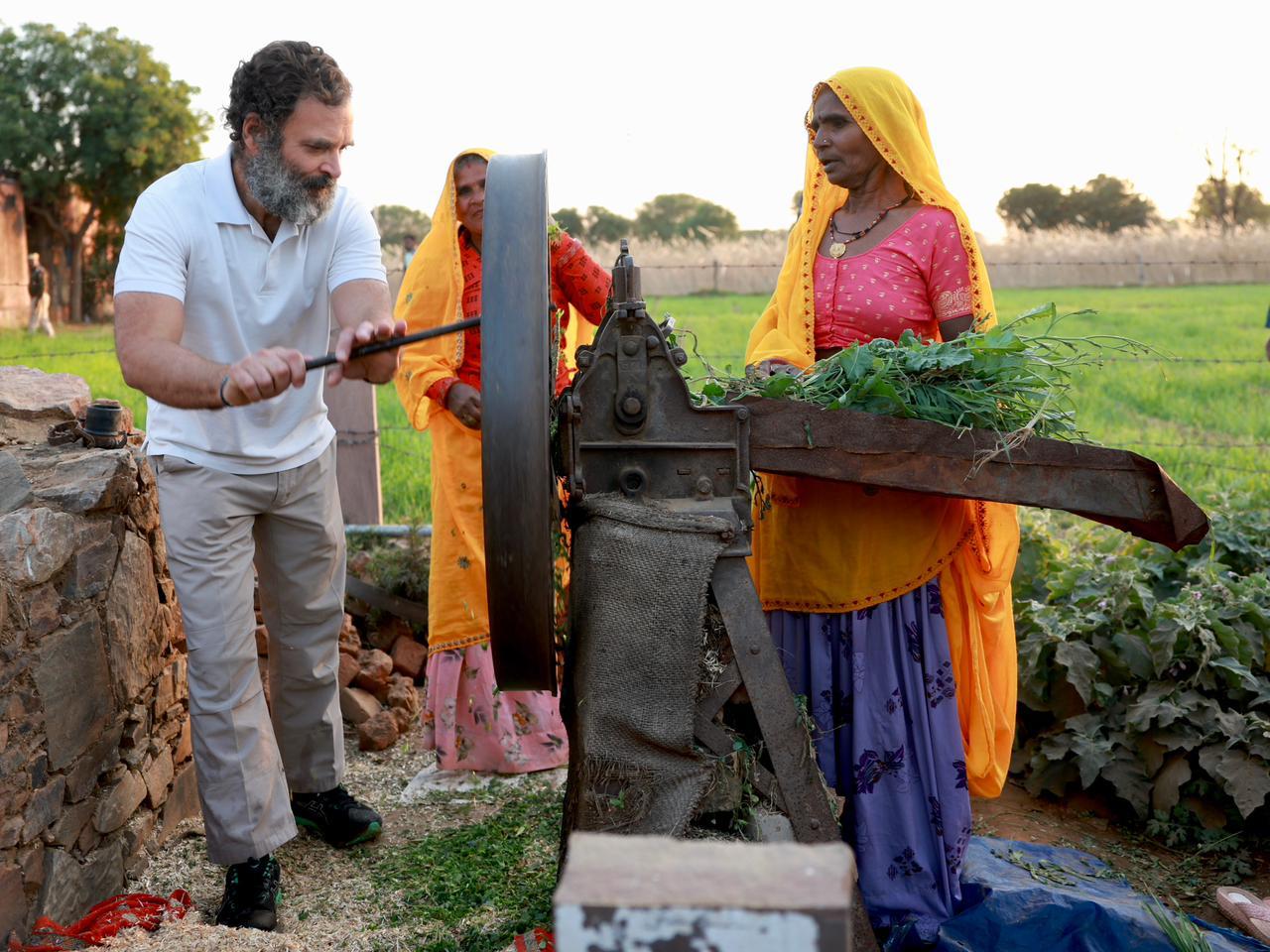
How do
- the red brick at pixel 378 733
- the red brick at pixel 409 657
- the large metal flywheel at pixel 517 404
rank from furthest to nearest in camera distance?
the red brick at pixel 409 657, the red brick at pixel 378 733, the large metal flywheel at pixel 517 404

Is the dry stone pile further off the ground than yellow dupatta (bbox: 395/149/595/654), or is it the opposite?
yellow dupatta (bbox: 395/149/595/654)

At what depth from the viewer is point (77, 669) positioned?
320 centimetres

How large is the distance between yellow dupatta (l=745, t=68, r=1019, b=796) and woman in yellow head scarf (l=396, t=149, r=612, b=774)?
1142mm

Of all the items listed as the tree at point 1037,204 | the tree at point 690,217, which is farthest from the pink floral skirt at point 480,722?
the tree at point 1037,204

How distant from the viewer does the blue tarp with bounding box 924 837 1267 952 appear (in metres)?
3.06

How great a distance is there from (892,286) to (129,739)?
251cm

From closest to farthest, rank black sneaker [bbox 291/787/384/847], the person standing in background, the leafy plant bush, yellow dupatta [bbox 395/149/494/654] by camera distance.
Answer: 1. black sneaker [bbox 291/787/384/847]
2. the leafy plant bush
3. yellow dupatta [bbox 395/149/494/654]
4. the person standing in background

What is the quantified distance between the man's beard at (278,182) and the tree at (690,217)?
22947mm

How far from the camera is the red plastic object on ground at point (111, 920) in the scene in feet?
9.68

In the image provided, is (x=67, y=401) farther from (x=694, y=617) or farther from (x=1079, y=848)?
(x=1079, y=848)

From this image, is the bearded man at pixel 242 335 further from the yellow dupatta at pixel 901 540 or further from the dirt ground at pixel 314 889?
the yellow dupatta at pixel 901 540

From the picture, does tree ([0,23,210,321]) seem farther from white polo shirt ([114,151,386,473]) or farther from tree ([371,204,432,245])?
white polo shirt ([114,151,386,473])

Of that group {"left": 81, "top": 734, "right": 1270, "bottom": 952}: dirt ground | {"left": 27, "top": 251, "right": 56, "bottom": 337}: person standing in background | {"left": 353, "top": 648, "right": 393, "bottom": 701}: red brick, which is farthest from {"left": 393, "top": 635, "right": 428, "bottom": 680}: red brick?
{"left": 27, "top": 251, "right": 56, "bottom": 337}: person standing in background

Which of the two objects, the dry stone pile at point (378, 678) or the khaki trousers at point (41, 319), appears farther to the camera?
the khaki trousers at point (41, 319)
